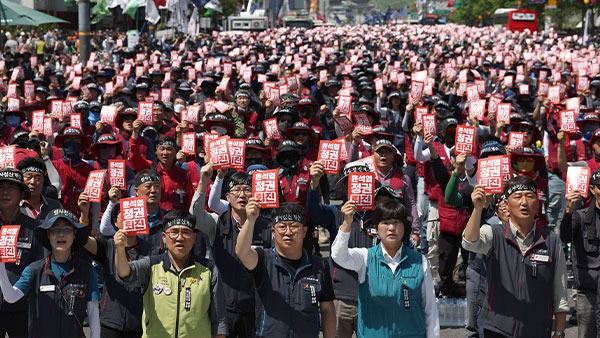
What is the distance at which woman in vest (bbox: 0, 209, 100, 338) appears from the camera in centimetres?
549

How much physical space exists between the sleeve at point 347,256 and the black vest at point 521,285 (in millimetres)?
964

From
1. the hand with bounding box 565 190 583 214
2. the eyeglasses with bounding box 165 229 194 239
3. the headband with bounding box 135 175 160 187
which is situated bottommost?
the eyeglasses with bounding box 165 229 194 239

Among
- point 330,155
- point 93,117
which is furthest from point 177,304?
point 93,117

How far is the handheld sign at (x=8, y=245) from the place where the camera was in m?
5.63

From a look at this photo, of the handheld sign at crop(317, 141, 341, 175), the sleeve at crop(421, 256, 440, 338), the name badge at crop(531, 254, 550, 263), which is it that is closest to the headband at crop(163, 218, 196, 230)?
the sleeve at crop(421, 256, 440, 338)

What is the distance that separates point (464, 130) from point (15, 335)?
181 inches

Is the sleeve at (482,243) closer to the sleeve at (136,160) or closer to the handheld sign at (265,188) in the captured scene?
the handheld sign at (265,188)

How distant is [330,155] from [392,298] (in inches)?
105

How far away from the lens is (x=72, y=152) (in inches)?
349

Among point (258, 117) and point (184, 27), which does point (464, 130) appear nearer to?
point (258, 117)

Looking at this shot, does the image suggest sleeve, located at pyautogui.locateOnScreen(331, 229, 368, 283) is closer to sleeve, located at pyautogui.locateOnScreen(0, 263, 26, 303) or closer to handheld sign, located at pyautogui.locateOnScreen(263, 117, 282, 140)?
sleeve, located at pyautogui.locateOnScreen(0, 263, 26, 303)

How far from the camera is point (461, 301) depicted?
8477mm

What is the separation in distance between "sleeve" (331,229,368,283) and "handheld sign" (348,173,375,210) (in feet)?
3.16

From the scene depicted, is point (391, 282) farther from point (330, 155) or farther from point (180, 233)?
point (330, 155)
